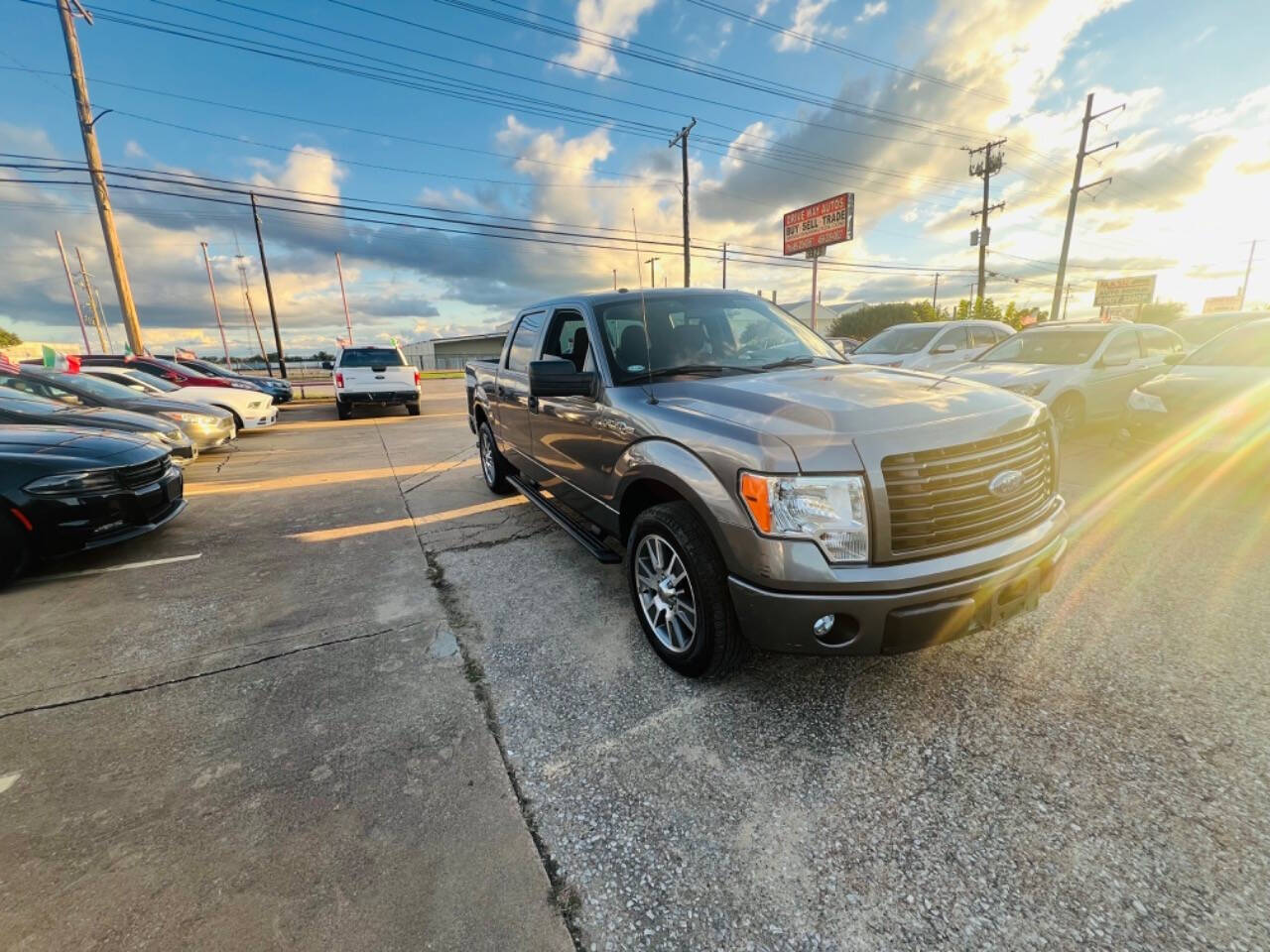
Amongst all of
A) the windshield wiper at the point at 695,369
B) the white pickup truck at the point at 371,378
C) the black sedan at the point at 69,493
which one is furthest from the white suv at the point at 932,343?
the white pickup truck at the point at 371,378

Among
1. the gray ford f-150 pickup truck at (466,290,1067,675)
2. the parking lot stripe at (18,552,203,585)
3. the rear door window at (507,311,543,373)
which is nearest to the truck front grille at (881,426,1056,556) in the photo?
the gray ford f-150 pickup truck at (466,290,1067,675)

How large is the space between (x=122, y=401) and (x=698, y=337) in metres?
8.94

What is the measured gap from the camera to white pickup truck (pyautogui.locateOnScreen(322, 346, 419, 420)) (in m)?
13.2

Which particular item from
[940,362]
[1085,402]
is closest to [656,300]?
[1085,402]

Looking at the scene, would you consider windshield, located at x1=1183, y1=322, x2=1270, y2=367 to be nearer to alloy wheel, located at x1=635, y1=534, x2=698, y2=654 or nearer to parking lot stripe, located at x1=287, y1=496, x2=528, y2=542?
alloy wheel, located at x1=635, y1=534, x2=698, y2=654

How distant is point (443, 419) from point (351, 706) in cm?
1139

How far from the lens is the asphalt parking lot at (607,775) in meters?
1.54

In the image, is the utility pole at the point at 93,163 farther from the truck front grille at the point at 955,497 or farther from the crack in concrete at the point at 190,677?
the truck front grille at the point at 955,497

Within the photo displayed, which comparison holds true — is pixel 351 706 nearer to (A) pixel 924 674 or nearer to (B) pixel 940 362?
(A) pixel 924 674

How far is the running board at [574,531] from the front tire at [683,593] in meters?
0.27

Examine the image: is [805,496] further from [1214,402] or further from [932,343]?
[932,343]

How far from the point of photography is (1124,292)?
139 feet

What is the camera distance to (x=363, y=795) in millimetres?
1974

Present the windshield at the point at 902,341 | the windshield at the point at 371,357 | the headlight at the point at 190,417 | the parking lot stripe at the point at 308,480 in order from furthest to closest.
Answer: the windshield at the point at 371,357 < the windshield at the point at 902,341 < the headlight at the point at 190,417 < the parking lot stripe at the point at 308,480
